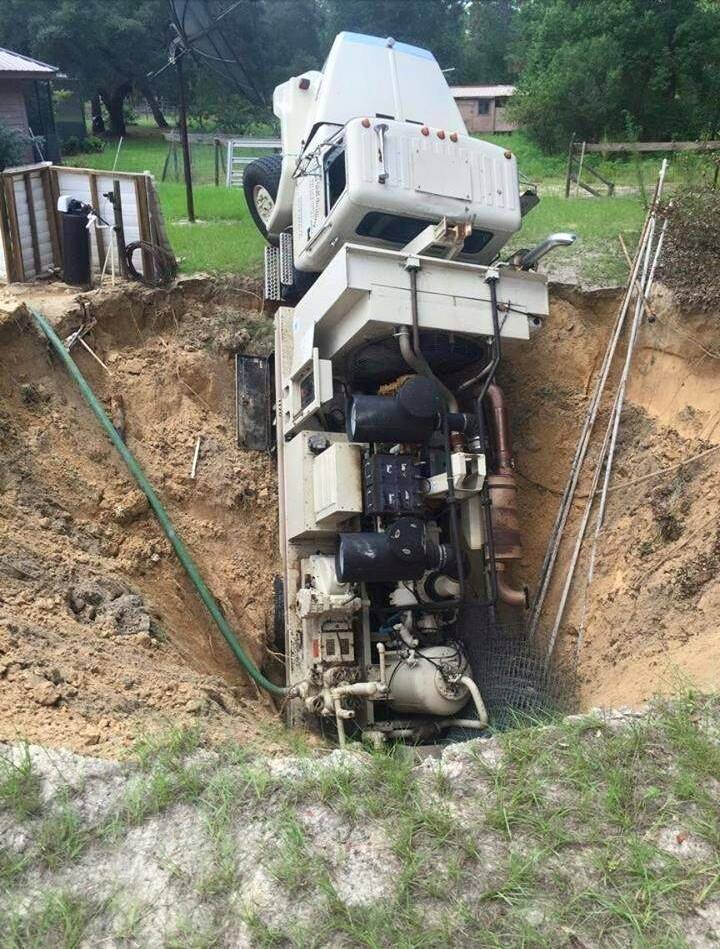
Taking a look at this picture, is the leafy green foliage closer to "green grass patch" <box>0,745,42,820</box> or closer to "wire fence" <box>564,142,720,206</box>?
"wire fence" <box>564,142,720,206</box>

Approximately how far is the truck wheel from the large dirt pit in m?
1.05

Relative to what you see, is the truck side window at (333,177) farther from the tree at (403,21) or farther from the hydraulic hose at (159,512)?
the tree at (403,21)

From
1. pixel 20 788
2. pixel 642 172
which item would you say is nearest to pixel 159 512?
pixel 20 788

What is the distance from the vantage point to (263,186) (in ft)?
26.9

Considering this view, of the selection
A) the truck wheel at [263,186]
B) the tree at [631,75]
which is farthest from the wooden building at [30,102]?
the truck wheel at [263,186]

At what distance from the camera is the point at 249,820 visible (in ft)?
9.76

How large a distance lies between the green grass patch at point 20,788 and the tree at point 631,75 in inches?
807

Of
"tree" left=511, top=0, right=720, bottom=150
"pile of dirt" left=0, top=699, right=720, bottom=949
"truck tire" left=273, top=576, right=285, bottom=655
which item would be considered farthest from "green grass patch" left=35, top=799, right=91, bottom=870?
"tree" left=511, top=0, right=720, bottom=150

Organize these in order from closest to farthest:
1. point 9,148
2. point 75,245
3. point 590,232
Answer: point 75,245 < point 590,232 < point 9,148

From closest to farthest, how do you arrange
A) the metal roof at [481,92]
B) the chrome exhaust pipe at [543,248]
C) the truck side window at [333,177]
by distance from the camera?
the chrome exhaust pipe at [543,248]
the truck side window at [333,177]
the metal roof at [481,92]

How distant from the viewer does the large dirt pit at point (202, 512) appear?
4082mm

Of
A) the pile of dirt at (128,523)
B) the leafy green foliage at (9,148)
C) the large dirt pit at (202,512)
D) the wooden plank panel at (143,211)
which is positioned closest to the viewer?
the pile of dirt at (128,523)

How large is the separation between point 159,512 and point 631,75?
1960cm

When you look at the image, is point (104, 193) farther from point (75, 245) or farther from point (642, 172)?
point (642, 172)
